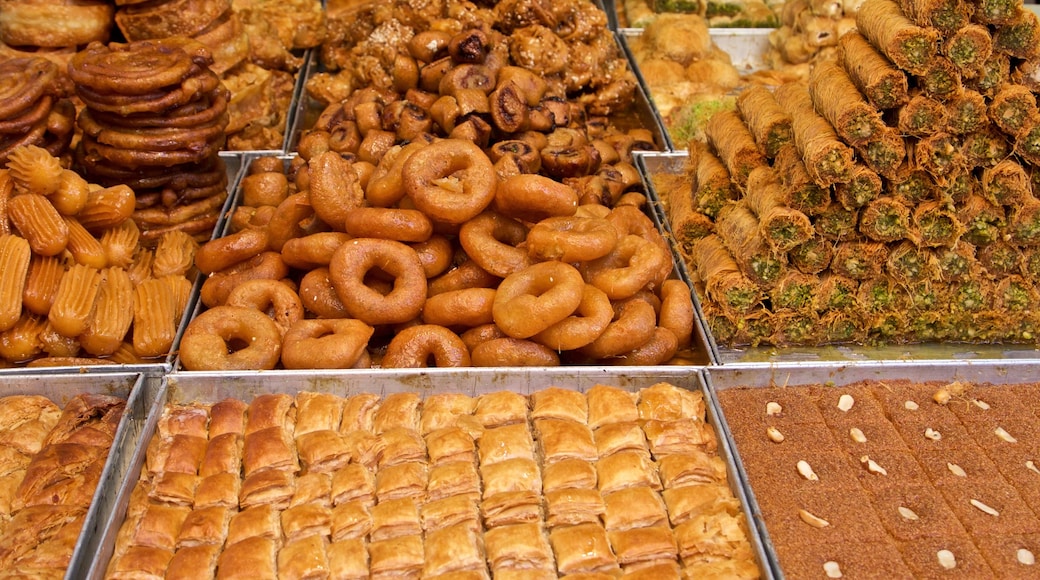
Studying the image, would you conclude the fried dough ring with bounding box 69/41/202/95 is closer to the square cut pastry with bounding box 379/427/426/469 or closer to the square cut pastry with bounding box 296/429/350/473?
the square cut pastry with bounding box 296/429/350/473

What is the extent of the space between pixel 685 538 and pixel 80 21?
3895 mm

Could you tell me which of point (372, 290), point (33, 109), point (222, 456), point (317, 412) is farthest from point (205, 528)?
point (33, 109)

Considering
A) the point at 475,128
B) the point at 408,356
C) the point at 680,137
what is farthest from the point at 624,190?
the point at 408,356

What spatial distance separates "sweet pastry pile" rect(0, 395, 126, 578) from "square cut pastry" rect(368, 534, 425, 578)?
0.85 m

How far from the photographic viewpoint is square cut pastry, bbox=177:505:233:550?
226 cm

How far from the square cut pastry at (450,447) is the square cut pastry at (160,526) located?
0.73 m

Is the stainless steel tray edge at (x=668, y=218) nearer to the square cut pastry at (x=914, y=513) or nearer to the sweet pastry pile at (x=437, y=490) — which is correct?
the sweet pastry pile at (x=437, y=490)

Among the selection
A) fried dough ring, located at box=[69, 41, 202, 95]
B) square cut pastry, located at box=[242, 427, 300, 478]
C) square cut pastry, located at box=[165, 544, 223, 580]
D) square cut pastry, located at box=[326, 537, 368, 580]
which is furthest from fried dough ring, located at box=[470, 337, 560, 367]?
fried dough ring, located at box=[69, 41, 202, 95]

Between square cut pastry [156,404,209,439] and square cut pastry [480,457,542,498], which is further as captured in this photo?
square cut pastry [156,404,209,439]

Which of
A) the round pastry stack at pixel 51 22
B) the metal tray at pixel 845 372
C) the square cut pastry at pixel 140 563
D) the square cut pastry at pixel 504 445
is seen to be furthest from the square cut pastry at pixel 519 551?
the round pastry stack at pixel 51 22

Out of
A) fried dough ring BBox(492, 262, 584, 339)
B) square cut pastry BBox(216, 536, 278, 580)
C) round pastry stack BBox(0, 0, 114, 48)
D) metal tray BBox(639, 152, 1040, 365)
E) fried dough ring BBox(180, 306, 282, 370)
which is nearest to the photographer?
square cut pastry BBox(216, 536, 278, 580)

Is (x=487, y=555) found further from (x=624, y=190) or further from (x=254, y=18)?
(x=254, y=18)

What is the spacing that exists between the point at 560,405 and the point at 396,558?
74 centimetres

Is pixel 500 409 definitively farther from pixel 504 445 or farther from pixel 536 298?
pixel 536 298
